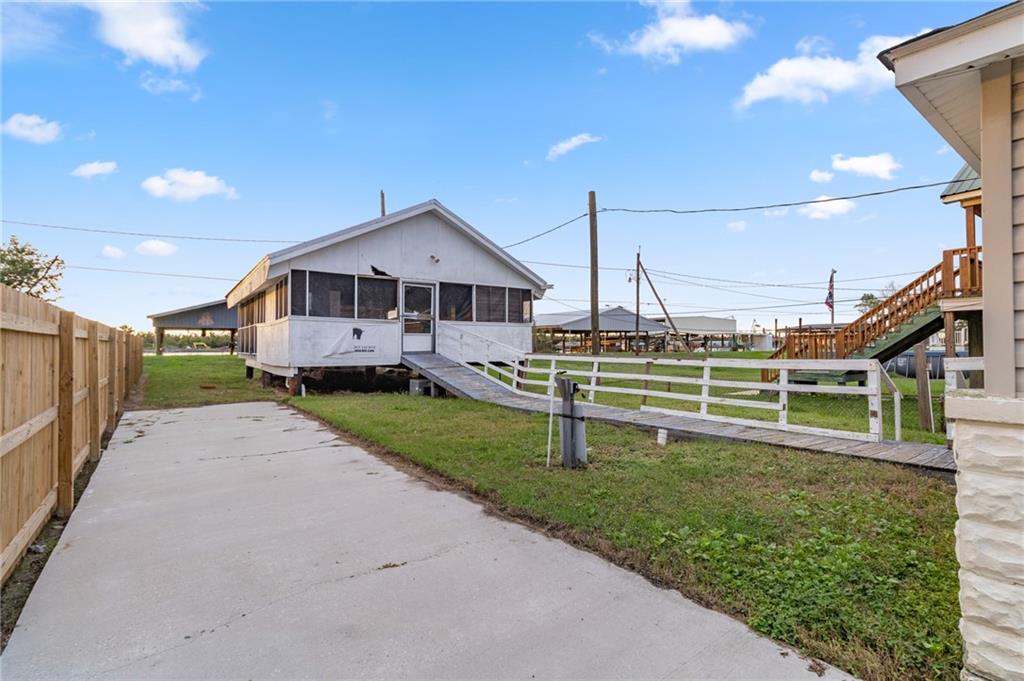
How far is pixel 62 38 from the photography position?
10656mm

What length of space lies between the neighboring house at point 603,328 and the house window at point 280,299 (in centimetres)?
→ 2408

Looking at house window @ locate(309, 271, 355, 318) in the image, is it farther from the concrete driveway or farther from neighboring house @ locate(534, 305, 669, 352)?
neighboring house @ locate(534, 305, 669, 352)

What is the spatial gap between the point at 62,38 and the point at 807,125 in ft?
56.3

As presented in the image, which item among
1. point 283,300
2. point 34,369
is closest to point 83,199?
point 283,300

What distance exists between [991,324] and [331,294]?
11.9 meters

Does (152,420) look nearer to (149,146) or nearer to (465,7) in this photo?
(465,7)

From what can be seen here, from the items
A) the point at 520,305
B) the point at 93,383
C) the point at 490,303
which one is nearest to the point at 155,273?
the point at 490,303

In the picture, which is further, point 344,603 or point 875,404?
point 875,404

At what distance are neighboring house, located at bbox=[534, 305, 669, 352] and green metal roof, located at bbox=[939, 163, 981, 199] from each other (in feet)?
83.3

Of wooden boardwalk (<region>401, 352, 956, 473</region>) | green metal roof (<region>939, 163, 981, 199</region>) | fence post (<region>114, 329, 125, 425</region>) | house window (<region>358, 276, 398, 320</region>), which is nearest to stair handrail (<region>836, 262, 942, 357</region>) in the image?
green metal roof (<region>939, 163, 981, 199</region>)

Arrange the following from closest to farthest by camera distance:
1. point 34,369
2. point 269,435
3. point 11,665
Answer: point 11,665 → point 34,369 → point 269,435

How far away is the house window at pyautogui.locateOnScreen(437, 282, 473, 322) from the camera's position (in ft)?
46.3

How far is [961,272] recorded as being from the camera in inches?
407

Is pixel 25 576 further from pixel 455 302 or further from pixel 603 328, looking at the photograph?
pixel 603 328
